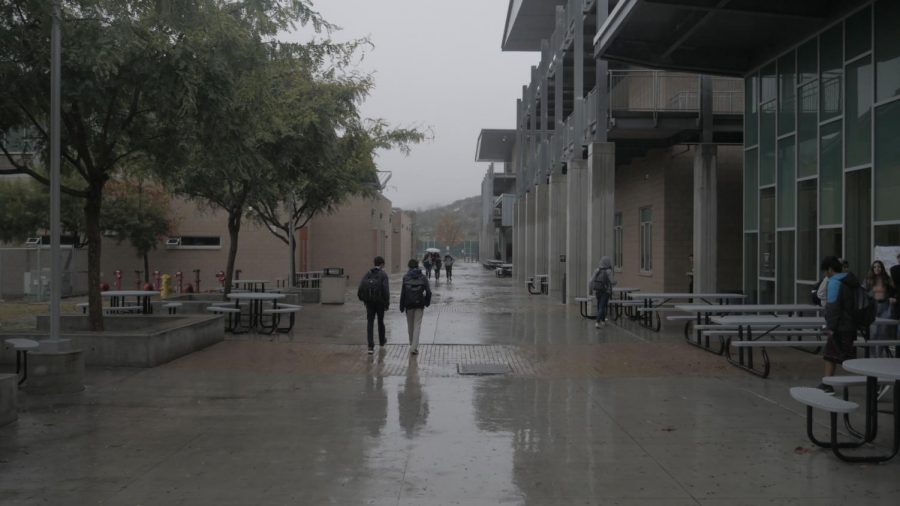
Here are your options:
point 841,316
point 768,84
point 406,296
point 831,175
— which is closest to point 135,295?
point 406,296

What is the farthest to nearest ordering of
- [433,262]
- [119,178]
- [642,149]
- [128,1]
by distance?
[433,262]
[119,178]
[642,149]
[128,1]

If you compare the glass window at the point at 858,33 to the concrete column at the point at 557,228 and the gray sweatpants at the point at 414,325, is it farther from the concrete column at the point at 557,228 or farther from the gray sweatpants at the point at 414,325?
the concrete column at the point at 557,228

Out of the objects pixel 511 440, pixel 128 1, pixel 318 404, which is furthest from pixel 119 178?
pixel 511 440

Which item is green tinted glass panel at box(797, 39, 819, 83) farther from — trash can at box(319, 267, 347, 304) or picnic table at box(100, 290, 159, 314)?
trash can at box(319, 267, 347, 304)

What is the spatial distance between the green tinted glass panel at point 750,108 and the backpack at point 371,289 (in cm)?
917

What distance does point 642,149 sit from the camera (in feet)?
80.8

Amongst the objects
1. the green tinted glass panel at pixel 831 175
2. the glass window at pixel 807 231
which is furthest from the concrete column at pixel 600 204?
the green tinted glass panel at pixel 831 175

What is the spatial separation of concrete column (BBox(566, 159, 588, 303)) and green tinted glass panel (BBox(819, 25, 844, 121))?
9721 mm

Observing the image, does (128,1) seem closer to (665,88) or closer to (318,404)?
(318,404)

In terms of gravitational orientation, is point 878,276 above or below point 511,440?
above

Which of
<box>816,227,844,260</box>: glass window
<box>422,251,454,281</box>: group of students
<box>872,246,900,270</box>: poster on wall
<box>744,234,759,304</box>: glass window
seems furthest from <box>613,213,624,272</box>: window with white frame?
<box>872,246,900,270</box>: poster on wall

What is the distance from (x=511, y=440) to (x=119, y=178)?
29631 mm

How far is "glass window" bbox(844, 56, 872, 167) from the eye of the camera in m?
12.5

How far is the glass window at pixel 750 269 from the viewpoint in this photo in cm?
1692
